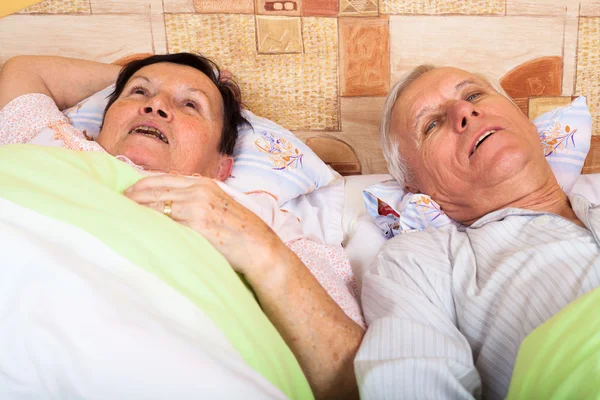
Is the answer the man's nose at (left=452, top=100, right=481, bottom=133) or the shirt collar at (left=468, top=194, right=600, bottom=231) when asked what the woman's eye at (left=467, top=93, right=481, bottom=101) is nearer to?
the man's nose at (left=452, top=100, right=481, bottom=133)

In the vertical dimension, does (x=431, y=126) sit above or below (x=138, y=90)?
below

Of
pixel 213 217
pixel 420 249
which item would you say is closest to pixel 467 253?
pixel 420 249

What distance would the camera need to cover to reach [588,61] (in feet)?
6.03

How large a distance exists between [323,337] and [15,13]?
61.9 inches

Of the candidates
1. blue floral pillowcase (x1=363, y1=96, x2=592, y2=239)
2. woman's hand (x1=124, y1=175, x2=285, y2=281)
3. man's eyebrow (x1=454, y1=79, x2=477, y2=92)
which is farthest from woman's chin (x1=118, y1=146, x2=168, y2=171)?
man's eyebrow (x1=454, y1=79, x2=477, y2=92)

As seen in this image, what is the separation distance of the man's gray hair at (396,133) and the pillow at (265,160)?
0.20m

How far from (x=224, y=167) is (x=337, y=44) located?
0.64 meters

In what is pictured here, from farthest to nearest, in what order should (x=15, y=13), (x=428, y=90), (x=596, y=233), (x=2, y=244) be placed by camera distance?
(x=15, y=13)
(x=428, y=90)
(x=596, y=233)
(x=2, y=244)

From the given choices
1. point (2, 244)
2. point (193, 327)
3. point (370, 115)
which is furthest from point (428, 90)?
point (2, 244)

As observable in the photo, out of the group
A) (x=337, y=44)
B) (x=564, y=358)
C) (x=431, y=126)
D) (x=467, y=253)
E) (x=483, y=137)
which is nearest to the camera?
(x=564, y=358)

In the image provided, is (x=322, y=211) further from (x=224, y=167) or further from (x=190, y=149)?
(x=190, y=149)

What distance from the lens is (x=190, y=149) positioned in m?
1.32

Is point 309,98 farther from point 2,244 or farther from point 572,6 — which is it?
point 2,244

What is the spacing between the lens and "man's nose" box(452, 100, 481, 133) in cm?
128
